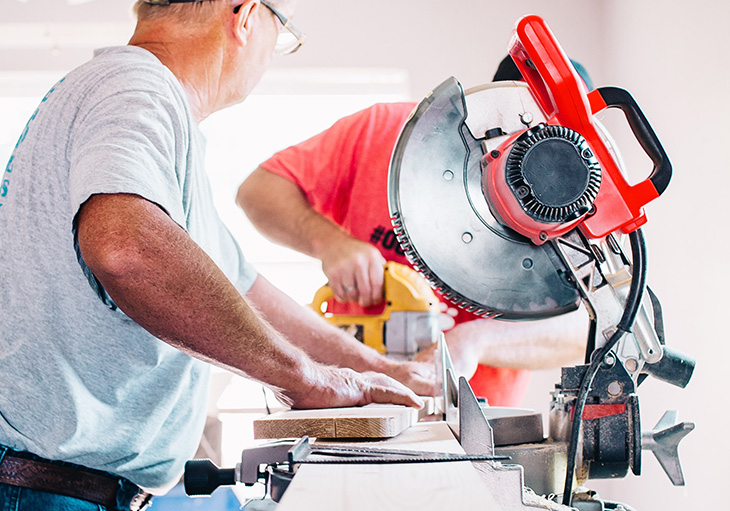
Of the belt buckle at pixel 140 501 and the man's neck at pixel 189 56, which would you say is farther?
the man's neck at pixel 189 56

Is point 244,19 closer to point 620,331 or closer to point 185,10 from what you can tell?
point 185,10

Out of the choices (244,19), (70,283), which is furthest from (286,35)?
(70,283)

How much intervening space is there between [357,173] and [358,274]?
0.58m

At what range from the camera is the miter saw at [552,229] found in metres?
0.82

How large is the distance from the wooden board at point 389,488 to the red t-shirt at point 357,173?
57.7 inches

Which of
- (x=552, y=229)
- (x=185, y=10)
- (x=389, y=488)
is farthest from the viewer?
(x=185, y=10)

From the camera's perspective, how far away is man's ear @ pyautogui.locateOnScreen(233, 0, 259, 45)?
4.39ft

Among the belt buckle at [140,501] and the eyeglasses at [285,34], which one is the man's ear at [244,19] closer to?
the eyeglasses at [285,34]

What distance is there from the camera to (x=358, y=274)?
1.65 m

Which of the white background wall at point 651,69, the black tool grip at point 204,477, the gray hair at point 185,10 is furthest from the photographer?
the white background wall at point 651,69

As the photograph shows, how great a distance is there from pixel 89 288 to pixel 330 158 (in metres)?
1.31

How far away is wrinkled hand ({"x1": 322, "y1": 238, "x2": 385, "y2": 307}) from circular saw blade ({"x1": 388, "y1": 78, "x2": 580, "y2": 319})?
2.32 feet

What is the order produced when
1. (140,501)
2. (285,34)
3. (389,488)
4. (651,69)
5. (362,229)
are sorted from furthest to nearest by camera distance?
(651,69) < (362,229) < (285,34) < (140,501) < (389,488)

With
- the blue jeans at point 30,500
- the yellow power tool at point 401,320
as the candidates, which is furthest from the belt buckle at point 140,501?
the yellow power tool at point 401,320
